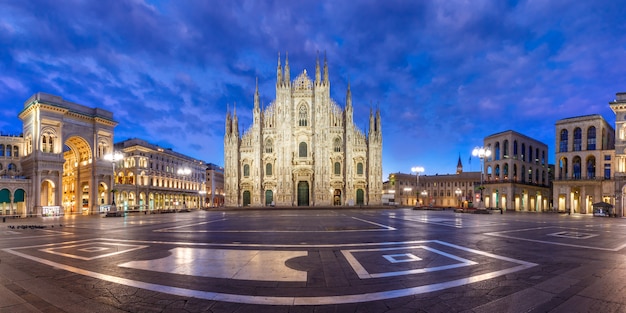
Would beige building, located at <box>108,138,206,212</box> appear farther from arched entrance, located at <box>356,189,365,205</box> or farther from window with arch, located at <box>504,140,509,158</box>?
window with arch, located at <box>504,140,509,158</box>

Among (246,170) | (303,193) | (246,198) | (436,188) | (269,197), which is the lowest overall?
(436,188)

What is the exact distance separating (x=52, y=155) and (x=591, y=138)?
90.6 m

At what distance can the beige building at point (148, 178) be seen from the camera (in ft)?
234

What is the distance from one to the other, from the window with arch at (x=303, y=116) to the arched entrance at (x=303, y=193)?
13.0 meters

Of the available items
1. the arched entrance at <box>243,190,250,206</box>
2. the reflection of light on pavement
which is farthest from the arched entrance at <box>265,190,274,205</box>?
the reflection of light on pavement

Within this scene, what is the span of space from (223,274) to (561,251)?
1188 cm

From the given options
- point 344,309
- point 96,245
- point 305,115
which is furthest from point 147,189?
point 344,309

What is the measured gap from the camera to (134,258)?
955cm

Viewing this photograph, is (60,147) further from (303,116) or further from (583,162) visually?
(583,162)

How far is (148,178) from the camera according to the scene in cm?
7525

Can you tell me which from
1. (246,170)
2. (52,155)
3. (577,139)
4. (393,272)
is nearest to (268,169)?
(246,170)

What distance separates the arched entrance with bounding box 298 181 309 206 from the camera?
65062 millimetres

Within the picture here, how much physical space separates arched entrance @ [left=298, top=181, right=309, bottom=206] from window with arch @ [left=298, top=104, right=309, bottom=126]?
1303 centimetres

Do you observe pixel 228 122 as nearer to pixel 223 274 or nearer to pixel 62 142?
pixel 62 142
